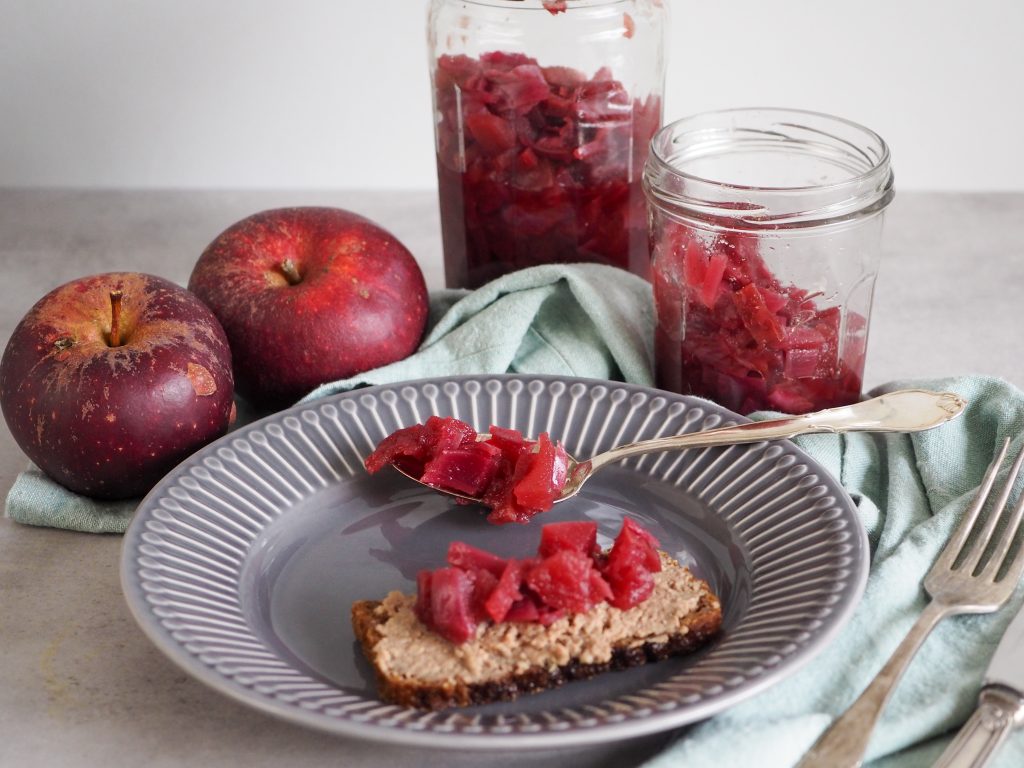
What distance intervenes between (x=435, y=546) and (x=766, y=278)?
67cm

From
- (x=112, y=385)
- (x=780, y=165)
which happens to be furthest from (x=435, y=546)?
(x=780, y=165)

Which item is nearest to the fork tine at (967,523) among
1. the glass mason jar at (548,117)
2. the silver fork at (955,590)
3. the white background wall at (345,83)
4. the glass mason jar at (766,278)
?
the silver fork at (955,590)

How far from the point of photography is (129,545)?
60.6 inches

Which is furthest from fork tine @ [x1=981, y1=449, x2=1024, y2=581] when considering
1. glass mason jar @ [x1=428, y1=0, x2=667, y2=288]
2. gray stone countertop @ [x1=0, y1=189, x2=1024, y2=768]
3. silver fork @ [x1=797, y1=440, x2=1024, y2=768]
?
glass mason jar @ [x1=428, y1=0, x2=667, y2=288]

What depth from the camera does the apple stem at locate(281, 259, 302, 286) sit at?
6.89ft

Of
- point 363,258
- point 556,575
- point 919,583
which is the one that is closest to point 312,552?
point 556,575

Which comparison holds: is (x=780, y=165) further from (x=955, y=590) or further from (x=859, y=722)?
(x=859, y=722)

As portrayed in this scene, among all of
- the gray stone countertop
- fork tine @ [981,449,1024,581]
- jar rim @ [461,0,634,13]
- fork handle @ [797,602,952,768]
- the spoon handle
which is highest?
jar rim @ [461,0,634,13]

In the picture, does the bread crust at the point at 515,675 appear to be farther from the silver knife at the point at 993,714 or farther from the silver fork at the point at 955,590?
the silver knife at the point at 993,714

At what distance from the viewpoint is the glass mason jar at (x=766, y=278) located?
1.89 metres

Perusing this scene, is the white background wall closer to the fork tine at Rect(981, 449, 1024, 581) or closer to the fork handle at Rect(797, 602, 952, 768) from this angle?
the fork tine at Rect(981, 449, 1024, 581)

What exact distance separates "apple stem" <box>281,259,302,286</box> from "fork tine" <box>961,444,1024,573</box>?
1.18m

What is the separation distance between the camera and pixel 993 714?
51.6 inches

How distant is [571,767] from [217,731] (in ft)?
1.39
